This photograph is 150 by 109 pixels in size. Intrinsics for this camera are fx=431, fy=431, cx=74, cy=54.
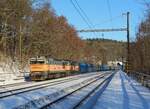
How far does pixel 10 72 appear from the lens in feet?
202

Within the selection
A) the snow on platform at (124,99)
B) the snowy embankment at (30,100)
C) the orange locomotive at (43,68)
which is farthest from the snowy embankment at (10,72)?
the snowy embankment at (30,100)

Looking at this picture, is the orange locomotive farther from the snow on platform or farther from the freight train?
the snow on platform

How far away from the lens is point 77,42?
12812 cm

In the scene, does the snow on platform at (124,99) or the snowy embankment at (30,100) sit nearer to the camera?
the snowy embankment at (30,100)

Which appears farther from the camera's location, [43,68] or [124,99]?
[43,68]

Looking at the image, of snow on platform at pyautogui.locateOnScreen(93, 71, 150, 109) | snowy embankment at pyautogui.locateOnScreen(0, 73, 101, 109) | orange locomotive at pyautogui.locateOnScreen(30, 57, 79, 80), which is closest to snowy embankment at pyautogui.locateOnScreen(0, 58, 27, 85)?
orange locomotive at pyautogui.locateOnScreen(30, 57, 79, 80)

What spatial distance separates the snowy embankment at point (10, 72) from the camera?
170ft

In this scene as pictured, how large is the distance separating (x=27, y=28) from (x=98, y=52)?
91557 millimetres

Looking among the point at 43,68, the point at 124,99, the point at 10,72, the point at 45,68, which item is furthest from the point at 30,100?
the point at 10,72

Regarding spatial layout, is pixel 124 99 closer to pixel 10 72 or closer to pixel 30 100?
pixel 30 100

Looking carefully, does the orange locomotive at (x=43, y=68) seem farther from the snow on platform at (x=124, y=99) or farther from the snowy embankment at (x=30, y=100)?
the snowy embankment at (x=30, y=100)

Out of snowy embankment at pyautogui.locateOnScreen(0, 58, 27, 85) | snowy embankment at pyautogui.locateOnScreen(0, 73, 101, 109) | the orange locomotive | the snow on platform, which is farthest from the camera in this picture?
the orange locomotive

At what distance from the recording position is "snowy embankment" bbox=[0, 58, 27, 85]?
51.8 metres

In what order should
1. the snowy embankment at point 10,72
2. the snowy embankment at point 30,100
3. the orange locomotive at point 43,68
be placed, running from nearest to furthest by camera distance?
the snowy embankment at point 30,100 → the snowy embankment at point 10,72 → the orange locomotive at point 43,68
